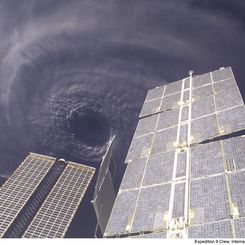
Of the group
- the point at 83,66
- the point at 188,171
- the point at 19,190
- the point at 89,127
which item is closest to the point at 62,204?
the point at 19,190

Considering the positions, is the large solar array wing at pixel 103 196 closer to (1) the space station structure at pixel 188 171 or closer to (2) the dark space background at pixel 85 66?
(1) the space station structure at pixel 188 171

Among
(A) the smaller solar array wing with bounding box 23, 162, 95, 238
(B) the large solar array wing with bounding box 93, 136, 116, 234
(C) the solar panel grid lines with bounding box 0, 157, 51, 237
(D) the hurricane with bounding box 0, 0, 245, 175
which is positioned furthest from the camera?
(D) the hurricane with bounding box 0, 0, 245, 175

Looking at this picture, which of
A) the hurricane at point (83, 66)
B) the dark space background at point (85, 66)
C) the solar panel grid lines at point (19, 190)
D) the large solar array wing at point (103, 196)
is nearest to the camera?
the large solar array wing at point (103, 196)

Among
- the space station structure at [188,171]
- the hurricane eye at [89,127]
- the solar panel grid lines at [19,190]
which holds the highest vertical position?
the hurricane eye at [89,127]

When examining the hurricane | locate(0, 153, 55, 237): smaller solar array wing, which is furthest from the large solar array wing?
locate(0, 153, 55, 237): smaller solar array wing

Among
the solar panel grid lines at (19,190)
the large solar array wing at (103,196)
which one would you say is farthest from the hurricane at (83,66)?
the large solar array wing at (103,196)

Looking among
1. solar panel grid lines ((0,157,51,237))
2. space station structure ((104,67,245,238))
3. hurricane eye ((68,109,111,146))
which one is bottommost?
space station structure ((104,67,245,238))

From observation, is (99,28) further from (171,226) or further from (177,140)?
(171,226)

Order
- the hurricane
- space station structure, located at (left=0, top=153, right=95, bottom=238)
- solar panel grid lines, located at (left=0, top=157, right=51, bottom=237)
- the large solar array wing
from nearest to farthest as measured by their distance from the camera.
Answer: the large solar array wing < space station structure, located at (left=0, top=153, right=95, bottom=238) < solar panel grid lines, located at (left=0, top=157, right=51, bottom=237) < the hurricane

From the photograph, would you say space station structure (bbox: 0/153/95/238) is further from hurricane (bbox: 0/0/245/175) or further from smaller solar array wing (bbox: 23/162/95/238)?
hurricane (bbox: 0/0/245/175)
